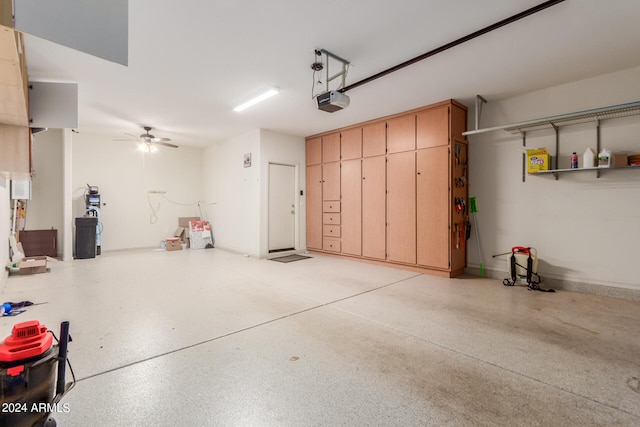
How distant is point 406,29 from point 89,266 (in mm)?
6901

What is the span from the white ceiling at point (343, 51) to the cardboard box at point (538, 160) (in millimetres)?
996

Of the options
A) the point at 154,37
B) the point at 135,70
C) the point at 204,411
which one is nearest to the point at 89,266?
the point at 135,70

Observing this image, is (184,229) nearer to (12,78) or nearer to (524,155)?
(12,78)

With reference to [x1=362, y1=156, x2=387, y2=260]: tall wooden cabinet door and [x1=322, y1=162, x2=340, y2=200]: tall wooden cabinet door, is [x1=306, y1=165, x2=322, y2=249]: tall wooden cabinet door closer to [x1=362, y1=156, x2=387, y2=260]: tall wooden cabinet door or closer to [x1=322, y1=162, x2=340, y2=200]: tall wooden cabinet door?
[x1=322, y1=162, x2=340, y2=200]: tall wooden cabinet door

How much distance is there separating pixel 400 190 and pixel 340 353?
3.80 meters

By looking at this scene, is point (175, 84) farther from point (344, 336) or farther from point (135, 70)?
point (344, 336)

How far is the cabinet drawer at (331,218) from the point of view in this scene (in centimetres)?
667

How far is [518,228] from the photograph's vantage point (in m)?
4.57

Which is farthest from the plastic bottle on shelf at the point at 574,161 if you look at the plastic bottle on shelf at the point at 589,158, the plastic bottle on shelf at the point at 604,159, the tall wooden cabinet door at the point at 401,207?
the tall wooden cabinet door at the point at 401,207

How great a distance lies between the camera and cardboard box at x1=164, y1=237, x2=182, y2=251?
7.69 meters

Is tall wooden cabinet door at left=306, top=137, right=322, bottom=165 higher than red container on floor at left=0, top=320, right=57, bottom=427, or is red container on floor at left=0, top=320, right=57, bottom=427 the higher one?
tall wooden cabinet door at left=306, top=137, right=322, bottom=165

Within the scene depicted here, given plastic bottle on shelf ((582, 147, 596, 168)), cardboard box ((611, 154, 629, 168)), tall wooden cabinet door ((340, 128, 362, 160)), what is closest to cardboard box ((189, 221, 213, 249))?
tall wooden cabinet door ((340, 128, 362, 160))

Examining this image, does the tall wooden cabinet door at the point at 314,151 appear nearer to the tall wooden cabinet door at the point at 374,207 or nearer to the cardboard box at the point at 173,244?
the tall wooden cabinet door at the point at 374,207

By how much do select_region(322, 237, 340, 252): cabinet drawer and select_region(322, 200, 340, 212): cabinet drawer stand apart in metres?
0.72
